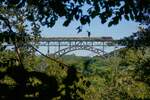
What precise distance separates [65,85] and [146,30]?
23.1 meters

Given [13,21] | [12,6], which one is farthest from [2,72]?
[13,21]

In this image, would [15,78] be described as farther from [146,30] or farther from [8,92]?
[146,30]

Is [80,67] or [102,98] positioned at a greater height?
[80,67]

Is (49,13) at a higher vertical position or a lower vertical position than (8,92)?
higher

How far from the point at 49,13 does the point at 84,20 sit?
0.52 m

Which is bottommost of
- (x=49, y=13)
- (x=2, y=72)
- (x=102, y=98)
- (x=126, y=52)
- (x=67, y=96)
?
(x=102, y=98)

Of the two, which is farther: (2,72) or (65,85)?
(65,85)

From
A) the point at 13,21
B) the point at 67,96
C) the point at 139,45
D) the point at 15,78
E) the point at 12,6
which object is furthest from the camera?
the point at 13,21

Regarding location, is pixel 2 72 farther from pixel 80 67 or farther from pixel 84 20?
pixel 84 20

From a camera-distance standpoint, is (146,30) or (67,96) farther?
(146,30)

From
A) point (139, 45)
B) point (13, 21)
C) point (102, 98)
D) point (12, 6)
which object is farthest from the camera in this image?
point (102, 98)

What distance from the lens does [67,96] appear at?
4.37 meters

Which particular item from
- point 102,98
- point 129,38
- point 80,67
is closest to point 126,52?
point 129,38

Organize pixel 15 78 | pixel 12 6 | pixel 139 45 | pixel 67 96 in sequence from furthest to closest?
1. pixel 139 45
2. pixel 12 6
3. pixel 67 96
4. pixel 15 78
